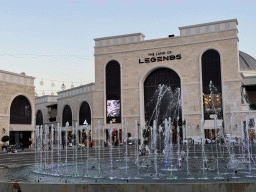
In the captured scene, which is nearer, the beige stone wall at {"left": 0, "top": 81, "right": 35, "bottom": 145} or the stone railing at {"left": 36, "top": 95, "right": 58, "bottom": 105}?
the beige stone wall at {"left": 0, "top": 81, "right": 35, "bottom": 145}

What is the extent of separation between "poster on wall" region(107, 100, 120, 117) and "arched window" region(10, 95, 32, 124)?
10.7 m

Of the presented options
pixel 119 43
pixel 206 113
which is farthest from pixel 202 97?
pixel 119 43

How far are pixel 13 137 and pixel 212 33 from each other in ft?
86.6

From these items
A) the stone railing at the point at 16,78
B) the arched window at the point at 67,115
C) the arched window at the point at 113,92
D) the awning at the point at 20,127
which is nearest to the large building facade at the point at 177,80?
the arched window at the point at 113,92

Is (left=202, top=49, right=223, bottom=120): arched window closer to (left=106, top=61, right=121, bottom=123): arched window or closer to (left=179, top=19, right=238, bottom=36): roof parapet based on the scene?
(left=179, top=19, right=238, bottom=36): roof parapet

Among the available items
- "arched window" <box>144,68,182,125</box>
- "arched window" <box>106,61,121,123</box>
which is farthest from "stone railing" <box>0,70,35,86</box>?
"arched window" <box>144,68,182,125</box>

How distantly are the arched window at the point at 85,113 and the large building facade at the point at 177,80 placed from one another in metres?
6.11

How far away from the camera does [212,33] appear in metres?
37.9

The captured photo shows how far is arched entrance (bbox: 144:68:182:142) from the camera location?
3994cm

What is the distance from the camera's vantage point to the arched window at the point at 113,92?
141ft

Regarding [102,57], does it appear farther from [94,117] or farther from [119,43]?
[94,117]

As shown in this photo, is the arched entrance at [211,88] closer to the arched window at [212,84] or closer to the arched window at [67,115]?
the arched window at [212,84]

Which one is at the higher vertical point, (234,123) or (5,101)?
(5,101)

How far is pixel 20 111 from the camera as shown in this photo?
3675cm
